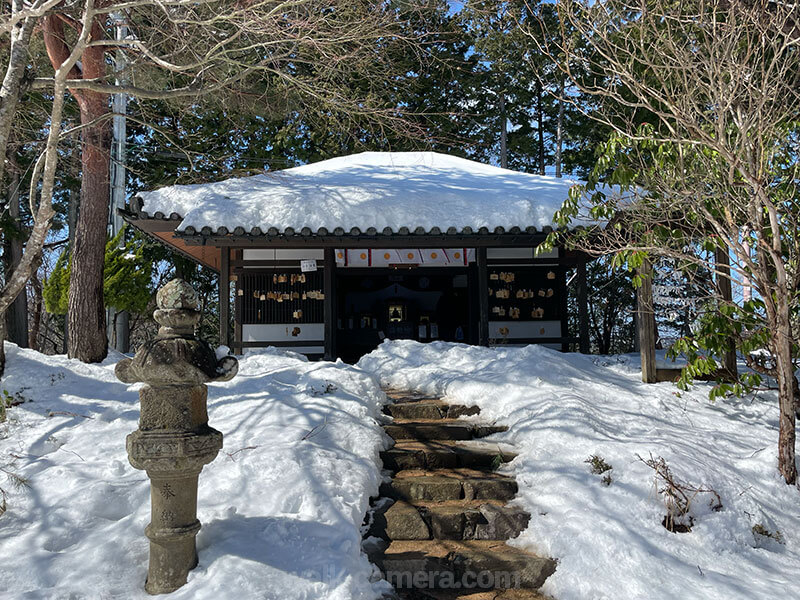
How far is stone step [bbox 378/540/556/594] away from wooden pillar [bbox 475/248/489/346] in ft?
21.7

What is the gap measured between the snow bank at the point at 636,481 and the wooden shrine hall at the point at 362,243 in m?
3.66

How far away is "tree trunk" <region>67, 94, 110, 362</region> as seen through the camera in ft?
26.3

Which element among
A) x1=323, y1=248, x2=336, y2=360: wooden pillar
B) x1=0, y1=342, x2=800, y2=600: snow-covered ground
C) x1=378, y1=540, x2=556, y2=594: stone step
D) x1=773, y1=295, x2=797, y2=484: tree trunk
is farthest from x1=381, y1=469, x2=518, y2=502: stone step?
x1=323, y1=248, x2=336, y2=360: wooden pillar

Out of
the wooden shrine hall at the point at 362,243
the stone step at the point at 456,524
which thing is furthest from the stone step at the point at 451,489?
the wooden shrine hall at the point at 362,243

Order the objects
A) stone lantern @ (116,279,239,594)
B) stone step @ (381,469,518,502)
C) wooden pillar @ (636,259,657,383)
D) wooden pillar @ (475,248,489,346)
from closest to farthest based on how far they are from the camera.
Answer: stone lantern @ (116,279,239,594)
stone step @ (381,469,518,502)
wooden pillar @ (636,259,657,383)
wooden pillar @ (475,248,489,346)

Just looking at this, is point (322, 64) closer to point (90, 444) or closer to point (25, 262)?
point (25, 262)

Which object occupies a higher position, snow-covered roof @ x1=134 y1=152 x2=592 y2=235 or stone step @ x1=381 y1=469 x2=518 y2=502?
snow-covered roof @ x1=134 y1=152 x2=592 y2=235

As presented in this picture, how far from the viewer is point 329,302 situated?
32.7 feet

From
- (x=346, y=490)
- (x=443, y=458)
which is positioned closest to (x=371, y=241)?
(x=443, y=458)

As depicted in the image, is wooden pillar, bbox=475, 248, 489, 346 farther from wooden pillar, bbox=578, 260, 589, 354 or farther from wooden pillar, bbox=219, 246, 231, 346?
wooden pillar, bbox=219, 246, 231, 346

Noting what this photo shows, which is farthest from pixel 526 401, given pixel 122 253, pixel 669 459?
pixel 122 253

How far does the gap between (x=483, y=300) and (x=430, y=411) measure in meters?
4.53

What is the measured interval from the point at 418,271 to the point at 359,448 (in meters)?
7.09

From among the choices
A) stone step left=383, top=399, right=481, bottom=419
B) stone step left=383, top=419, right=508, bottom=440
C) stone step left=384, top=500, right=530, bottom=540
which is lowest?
stone step left=384, top=500, right=530, bottom=540
